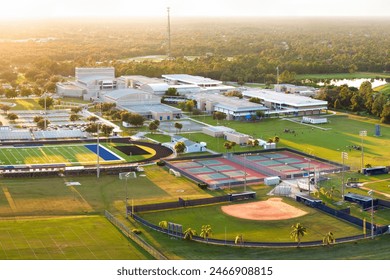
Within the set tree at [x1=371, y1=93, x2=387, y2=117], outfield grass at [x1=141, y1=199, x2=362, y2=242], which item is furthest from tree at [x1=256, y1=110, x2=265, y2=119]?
outfield grass at [x1=141, y1=199, x2=362, y2=242]

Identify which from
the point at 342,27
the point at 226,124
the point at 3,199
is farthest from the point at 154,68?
the point at 342,27

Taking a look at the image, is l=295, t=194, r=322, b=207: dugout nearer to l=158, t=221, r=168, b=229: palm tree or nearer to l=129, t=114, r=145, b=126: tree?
l=158, t=221, r=168, b=229: palm tree

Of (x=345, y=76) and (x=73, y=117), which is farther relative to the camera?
(x=345, y=76)

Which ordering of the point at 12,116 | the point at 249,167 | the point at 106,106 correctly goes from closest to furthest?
the point at 249,167 < the point at 12,116 < the point at 106,106

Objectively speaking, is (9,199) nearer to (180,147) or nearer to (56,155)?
(56,155)

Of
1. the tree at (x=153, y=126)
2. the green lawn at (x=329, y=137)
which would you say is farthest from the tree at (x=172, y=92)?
the tree at (x=153, y=126)

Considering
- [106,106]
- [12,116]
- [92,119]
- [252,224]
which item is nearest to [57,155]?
[92,119]

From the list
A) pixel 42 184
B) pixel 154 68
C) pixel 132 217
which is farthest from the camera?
pixel 154 68

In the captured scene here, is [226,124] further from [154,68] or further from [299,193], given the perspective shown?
[154,68]
